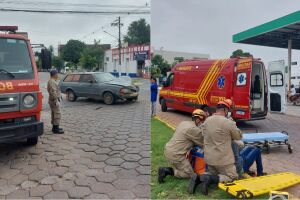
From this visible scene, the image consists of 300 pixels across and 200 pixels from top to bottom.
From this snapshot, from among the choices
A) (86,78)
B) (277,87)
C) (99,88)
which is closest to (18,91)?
(277,87)

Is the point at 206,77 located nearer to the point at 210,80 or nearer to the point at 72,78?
the point at 210,80

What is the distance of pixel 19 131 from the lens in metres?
5.52

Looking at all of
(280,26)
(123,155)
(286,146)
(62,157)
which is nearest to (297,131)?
(286,146)

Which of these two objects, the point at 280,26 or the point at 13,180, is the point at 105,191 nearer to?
the point at 13,180

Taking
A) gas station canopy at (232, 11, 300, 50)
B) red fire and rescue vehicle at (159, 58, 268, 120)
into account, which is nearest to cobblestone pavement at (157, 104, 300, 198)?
red fire and rescue vehicle at (159, 58, 268, 120)

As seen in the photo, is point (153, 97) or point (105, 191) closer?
point (105, 191)

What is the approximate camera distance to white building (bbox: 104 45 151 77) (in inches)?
1812

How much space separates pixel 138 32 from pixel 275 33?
180ft

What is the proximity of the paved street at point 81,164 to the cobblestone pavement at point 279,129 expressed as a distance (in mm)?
2147

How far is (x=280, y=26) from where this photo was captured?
1908cm

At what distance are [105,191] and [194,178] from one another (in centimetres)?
123

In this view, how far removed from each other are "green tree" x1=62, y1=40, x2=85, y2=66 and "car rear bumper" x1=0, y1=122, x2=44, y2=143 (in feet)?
148

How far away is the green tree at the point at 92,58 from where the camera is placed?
42019 millimetres

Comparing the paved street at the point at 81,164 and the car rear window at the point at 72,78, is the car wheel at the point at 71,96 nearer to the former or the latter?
the car rear window at the point at 72,78
